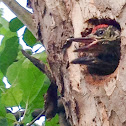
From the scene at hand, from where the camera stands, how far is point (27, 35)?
9.05 ft

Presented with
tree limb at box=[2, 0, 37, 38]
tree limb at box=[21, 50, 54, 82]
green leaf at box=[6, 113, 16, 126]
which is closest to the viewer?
tree limb at box=[21, 50, 54, 82]

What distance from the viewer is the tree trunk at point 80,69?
175 centimetres

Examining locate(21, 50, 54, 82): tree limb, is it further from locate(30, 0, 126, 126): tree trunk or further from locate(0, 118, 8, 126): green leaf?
locate(0, 118, 8, 126): green leaf

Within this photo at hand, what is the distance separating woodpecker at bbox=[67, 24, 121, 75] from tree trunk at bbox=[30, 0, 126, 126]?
50 mm

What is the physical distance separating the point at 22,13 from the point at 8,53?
0.31 meters

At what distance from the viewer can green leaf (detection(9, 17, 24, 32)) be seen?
272 centimetres

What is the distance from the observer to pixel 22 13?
2.49 meters

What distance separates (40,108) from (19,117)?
212mm

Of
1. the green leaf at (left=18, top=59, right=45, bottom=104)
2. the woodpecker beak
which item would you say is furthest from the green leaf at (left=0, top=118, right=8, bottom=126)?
the woodpecker beak

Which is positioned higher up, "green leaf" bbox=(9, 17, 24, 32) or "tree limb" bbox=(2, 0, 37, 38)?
"tree limb" bbox=(2, 0, 37, 38)

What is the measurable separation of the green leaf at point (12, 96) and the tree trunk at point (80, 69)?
27cm

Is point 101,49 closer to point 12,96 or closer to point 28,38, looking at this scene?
point 12,96

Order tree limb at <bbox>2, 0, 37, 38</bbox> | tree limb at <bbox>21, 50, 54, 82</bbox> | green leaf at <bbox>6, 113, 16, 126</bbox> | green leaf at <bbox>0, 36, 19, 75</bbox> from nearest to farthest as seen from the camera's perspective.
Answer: tree limb at <bbox>21, 50, 54, 82</bbox> → green leaf at <bbox>6, 113, 16, 126</bbox> → tree limb at <bbox>2, 0, 37, 38</bbox> → green leaf at <bbox>0, 36, 19, 75</bbox>

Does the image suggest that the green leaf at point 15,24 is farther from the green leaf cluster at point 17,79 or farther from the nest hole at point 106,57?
the nest hole at point 106,57
